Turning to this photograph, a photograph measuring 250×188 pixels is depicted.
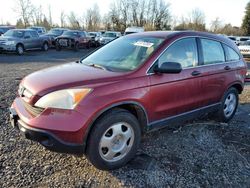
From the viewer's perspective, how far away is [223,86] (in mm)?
5105

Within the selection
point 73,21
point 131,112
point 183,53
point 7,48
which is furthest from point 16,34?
point 73,21

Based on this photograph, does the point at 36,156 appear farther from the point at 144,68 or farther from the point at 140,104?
the point at 144,68

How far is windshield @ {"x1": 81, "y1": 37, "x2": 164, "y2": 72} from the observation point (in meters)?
3.88

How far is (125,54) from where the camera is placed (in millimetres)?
4164

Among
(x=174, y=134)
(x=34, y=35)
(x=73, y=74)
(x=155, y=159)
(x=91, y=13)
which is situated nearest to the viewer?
(x=73, y=74)

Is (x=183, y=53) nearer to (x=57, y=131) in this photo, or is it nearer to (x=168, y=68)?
(x=168, y=68)

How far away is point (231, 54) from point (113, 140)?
10.7ft

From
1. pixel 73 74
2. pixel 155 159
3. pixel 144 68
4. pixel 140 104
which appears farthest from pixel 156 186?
pixel 73 74

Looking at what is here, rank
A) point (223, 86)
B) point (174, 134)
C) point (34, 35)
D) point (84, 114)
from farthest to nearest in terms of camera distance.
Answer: point (34, 35) → point (223, 86) → point (174, 134) → point (84, 114)

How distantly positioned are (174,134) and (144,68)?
4.98 feet

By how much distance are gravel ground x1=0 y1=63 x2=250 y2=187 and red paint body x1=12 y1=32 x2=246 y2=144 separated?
0.51 m

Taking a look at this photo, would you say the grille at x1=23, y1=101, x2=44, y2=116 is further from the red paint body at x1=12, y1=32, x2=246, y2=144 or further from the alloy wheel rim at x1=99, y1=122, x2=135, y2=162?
the alloy wheel rim at x1=99, y1=122, x2=135, y2=162

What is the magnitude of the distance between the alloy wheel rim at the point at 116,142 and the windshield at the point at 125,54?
0.79m

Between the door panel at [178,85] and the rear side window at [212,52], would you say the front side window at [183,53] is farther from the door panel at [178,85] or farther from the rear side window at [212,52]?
the rear side window at [212,52]
